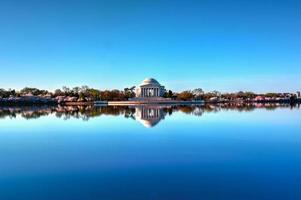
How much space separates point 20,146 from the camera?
1088cm

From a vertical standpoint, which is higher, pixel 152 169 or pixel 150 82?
pixel 150 82

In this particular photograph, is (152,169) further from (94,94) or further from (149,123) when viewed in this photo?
(94,94)

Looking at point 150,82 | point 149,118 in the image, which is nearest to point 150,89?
point 150,82

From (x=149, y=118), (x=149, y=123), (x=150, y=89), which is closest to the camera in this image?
(x=149, y=123)

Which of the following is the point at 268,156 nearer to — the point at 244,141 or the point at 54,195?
the point at 244,141

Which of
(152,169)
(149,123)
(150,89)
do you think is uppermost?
(150,89)

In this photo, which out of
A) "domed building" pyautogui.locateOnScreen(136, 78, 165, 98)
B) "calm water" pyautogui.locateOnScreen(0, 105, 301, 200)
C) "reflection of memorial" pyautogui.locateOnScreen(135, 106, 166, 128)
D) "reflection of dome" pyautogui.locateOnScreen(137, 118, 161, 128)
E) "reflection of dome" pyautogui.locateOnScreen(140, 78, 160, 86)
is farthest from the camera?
"reflection of dome" pyautogui.locateOnScreen(140, 78, 160, 86)

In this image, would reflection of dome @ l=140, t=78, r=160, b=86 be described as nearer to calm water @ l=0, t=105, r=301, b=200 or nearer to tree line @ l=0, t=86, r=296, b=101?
tree line @ l=0, t=86, r=296, b=101

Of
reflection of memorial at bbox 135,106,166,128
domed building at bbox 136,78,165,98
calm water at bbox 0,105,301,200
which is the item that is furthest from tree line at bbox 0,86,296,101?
calm water at bbox 0,105,301,200

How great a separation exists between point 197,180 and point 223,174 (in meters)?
0.74

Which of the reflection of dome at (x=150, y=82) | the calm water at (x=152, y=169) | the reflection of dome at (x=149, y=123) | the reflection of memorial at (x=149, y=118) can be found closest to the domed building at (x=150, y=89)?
the reflection of dome at (x=150, y=82)

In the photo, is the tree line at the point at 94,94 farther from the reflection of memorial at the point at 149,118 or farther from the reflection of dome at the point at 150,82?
the reflection of memorial at the point at 149,118

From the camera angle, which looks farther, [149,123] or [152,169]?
[149,123]

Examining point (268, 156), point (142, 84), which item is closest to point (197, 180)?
point (268, 156)
